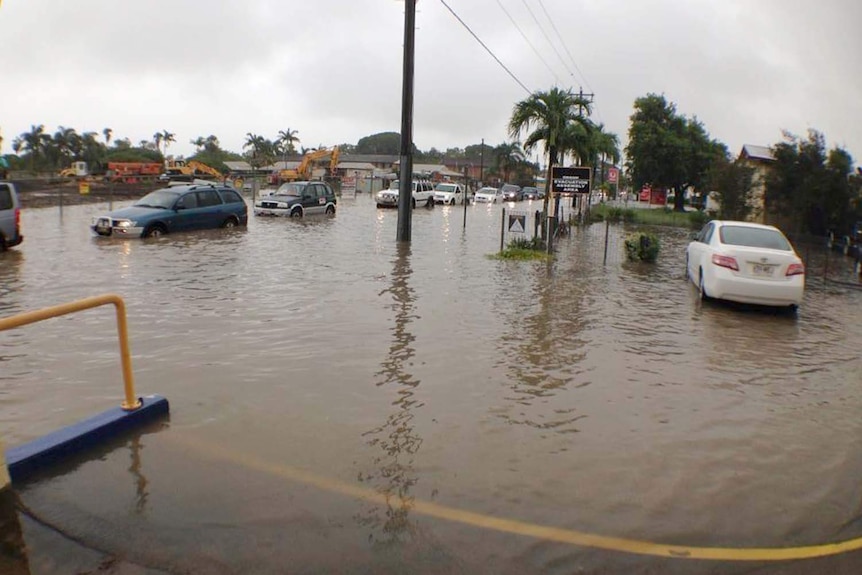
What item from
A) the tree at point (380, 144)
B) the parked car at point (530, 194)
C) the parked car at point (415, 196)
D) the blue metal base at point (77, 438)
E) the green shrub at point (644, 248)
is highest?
the tree at point (380, 144)

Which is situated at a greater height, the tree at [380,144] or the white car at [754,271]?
the tree at [380,144]

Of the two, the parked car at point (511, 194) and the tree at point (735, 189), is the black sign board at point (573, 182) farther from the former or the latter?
the parked car at point (511, 194)

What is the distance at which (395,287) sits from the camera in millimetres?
12398

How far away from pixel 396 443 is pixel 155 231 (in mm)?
15410

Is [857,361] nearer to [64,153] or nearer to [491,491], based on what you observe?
[491,491]

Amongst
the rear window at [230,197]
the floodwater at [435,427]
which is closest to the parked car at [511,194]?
the rear window at [230,197]

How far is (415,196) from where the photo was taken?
4075cm

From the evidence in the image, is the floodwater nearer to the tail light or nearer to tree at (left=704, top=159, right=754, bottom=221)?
the tail light

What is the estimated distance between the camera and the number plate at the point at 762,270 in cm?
1077

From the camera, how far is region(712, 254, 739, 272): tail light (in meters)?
10.9

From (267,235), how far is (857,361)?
16450 millimetres

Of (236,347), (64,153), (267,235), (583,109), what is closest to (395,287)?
(236,347)

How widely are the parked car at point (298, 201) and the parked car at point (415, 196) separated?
23.0 ft

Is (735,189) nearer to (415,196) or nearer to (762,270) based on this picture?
(415,196)
